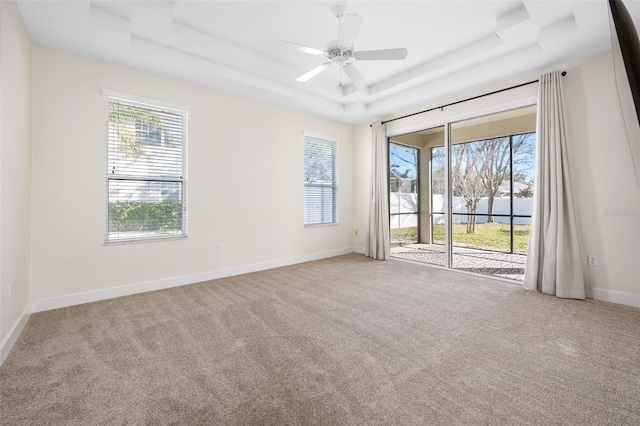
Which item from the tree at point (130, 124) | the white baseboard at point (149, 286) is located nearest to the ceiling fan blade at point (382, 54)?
the tree at point (130, 124)

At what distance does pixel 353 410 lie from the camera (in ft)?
5.23

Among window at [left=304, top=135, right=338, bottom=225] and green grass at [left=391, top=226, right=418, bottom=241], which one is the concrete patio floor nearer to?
green grass at [left=391, top=226, right=418, bottom=241]

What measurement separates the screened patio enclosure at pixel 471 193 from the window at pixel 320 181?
1171 millimetres

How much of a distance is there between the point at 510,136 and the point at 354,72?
14.0 ft

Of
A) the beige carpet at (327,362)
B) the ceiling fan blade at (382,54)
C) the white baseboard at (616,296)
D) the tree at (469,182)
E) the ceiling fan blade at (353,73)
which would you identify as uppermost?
the ceiling fan blade at (353,73)

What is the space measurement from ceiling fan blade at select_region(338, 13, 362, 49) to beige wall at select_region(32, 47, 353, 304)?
2.13 m

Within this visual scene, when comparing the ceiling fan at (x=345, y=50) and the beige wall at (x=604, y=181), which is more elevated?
the ceiling fan at (x=345, y=50)

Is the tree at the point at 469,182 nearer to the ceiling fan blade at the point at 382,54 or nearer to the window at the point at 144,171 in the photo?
the ceiling fan blade at the point at 382,54

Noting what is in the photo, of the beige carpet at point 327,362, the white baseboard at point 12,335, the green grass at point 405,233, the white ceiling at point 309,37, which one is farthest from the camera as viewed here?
the green grass at point 405,233

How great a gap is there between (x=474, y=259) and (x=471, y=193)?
1.60 metres

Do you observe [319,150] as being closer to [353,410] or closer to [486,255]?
[486,255]

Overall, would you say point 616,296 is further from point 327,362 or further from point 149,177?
point 149,177

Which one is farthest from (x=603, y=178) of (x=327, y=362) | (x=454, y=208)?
(x=327, y=362)

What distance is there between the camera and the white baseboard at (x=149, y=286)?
304 centimetres
